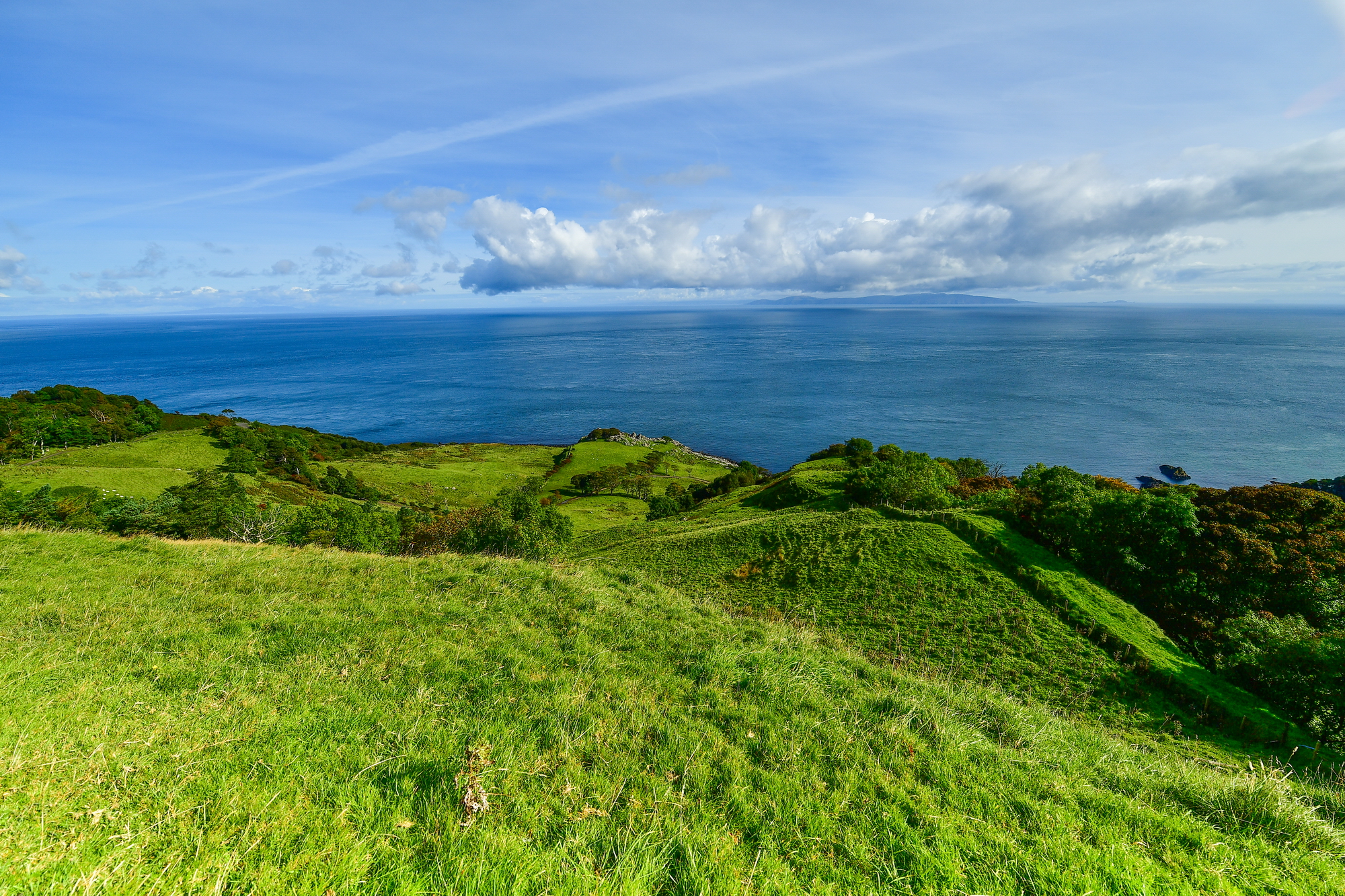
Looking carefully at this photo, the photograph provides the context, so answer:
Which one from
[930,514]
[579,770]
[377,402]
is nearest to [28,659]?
[579,770]

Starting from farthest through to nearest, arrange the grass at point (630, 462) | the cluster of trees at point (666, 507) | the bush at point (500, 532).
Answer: the grass at point (630, 462) → the cluster of trees at point (666, 507) → the bush at point (500, 532)

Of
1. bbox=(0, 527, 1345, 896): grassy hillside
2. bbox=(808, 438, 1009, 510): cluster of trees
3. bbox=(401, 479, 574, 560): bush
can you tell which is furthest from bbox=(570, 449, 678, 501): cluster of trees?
bbox=(0, 527, 1345, 896): grassy hillside

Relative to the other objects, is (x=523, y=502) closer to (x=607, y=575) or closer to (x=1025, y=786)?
(x=607, y=575)

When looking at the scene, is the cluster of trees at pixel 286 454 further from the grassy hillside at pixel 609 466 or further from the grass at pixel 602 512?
the grass at pixel 602 512

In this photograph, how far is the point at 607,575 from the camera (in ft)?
49.6

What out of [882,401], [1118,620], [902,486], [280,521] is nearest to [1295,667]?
[1118,620]

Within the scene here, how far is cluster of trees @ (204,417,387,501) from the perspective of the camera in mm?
70250

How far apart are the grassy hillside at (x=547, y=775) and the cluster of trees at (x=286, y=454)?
230 feet

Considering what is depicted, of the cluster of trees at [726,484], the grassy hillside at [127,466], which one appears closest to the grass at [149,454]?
the grassy hillside at [127,466]

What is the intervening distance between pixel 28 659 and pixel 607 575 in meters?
10.8

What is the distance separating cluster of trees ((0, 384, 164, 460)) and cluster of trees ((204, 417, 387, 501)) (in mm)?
10842

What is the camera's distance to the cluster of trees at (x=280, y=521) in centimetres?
3347

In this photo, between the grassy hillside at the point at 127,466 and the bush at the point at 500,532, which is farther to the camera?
the grassy hillside at the point at 127,466

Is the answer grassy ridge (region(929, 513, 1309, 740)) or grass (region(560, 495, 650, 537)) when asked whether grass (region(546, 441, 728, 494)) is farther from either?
grassy ridge (region(929, 513, 1309, 740))
